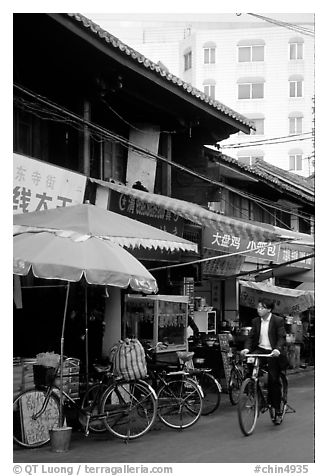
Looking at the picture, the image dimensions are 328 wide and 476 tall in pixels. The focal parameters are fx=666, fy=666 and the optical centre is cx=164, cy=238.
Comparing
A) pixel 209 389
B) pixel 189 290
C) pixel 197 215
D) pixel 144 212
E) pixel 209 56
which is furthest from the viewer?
pixel 209 56

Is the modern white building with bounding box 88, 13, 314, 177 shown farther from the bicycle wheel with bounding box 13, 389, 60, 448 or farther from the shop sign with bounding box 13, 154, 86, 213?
the bicycle wheel with bounding box 13, 389, 60, 448

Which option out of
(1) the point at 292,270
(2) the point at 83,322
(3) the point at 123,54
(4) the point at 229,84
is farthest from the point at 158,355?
(4) the point at 229,84

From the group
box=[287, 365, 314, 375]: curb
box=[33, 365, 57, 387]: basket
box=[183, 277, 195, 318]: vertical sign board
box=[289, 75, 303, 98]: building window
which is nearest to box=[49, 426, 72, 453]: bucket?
box=[33, 365, 57, 387]: basket

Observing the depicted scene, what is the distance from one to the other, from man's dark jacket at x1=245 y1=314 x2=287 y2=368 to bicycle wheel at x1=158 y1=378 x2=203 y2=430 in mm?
1180

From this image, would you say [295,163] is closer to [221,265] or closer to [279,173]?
[279,173]

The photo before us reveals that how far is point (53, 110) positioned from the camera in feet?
38.4

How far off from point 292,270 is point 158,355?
10444 millimetres

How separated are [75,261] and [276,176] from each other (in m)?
18.0

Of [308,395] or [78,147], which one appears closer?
[78,147]

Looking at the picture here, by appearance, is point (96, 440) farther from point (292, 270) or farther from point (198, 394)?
point (292, 270)

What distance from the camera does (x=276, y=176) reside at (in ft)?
82.2

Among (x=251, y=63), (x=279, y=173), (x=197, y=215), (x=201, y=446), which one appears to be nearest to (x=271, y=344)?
(x=201, y=446)

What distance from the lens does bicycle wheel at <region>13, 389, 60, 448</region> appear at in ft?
27.8

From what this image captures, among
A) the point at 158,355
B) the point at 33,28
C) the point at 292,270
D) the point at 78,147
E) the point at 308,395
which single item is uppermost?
the point at 33,28
